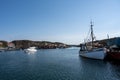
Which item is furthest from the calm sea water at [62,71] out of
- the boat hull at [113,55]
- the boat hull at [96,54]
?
the boat hull at [96,54]

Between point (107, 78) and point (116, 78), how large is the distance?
1.64 metres

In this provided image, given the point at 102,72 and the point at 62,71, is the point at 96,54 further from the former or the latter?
the point at 62,71

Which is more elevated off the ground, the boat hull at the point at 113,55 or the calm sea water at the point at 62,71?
the boat hull at the point at 113,55

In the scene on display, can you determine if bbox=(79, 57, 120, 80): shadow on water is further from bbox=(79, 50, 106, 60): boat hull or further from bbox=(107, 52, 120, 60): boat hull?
bbox=(79, 50, 106, 60): boat hull

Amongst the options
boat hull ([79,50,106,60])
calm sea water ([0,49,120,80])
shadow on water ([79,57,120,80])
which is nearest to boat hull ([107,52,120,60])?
boat hull ([79,50,106,60])

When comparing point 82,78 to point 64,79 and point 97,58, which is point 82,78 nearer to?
point 64,79

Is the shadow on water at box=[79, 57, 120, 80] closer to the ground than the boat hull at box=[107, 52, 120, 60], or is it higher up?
closer to the ground

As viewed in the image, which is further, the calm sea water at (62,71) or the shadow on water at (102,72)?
the calm sea water at (62,71)

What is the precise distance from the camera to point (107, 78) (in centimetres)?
3084

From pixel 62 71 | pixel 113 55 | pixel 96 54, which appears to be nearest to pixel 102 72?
pixel 62 71

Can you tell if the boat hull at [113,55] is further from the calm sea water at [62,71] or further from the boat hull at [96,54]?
the calm sea water at [62,71]

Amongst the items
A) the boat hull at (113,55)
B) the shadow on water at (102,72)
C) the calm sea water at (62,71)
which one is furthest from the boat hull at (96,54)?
the shadow on water at (102,72)

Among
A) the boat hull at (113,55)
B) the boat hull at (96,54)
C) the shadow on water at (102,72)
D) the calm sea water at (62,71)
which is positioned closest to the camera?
the shadow on water at (102,72)

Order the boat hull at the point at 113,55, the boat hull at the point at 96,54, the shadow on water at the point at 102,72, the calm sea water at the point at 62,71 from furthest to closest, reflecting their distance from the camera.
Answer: the boat hull at the point at 96,54 → the boat hull at the point at 113,55 → the calm sea water at the point at 62,71 → the shadow on water at the point at 102,72
